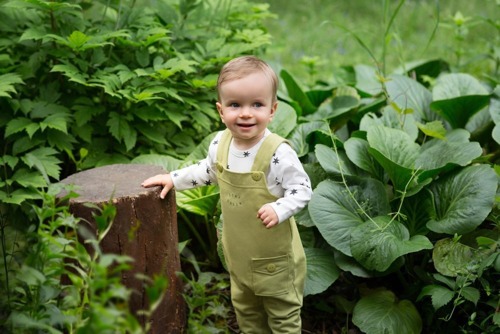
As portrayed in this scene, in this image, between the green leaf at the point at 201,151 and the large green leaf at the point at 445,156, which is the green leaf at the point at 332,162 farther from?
the green leaf at the point at 201,151

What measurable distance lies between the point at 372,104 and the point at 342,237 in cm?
107

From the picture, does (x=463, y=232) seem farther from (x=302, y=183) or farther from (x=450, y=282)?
(x=302, y=183)

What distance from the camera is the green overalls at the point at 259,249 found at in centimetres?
232

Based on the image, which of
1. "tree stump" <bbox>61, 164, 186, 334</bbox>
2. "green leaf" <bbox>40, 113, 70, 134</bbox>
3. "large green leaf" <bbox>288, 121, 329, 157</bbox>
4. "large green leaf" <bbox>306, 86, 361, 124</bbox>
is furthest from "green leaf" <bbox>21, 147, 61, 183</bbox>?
"large green leaf" <bbox>306, 86, 361, 124</bbox>

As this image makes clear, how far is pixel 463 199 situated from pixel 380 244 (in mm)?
468

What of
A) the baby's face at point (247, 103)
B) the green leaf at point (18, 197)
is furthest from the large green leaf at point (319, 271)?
the green leaf at point (18, 197)

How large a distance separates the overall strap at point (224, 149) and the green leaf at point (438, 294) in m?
1.02

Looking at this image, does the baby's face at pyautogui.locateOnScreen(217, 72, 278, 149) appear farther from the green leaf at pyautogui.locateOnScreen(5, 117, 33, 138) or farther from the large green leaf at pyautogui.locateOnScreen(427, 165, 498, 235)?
the green leaf at pyautogui.locateOnScreen(5, 117, 33, 138)

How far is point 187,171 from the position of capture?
2.58 meters

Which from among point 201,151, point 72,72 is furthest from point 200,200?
point 72,72

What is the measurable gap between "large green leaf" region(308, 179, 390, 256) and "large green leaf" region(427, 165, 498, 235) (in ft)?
0.81

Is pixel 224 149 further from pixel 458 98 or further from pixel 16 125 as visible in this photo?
pixel 458 98

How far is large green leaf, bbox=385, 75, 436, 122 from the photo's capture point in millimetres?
3746

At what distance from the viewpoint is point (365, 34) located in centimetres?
706
